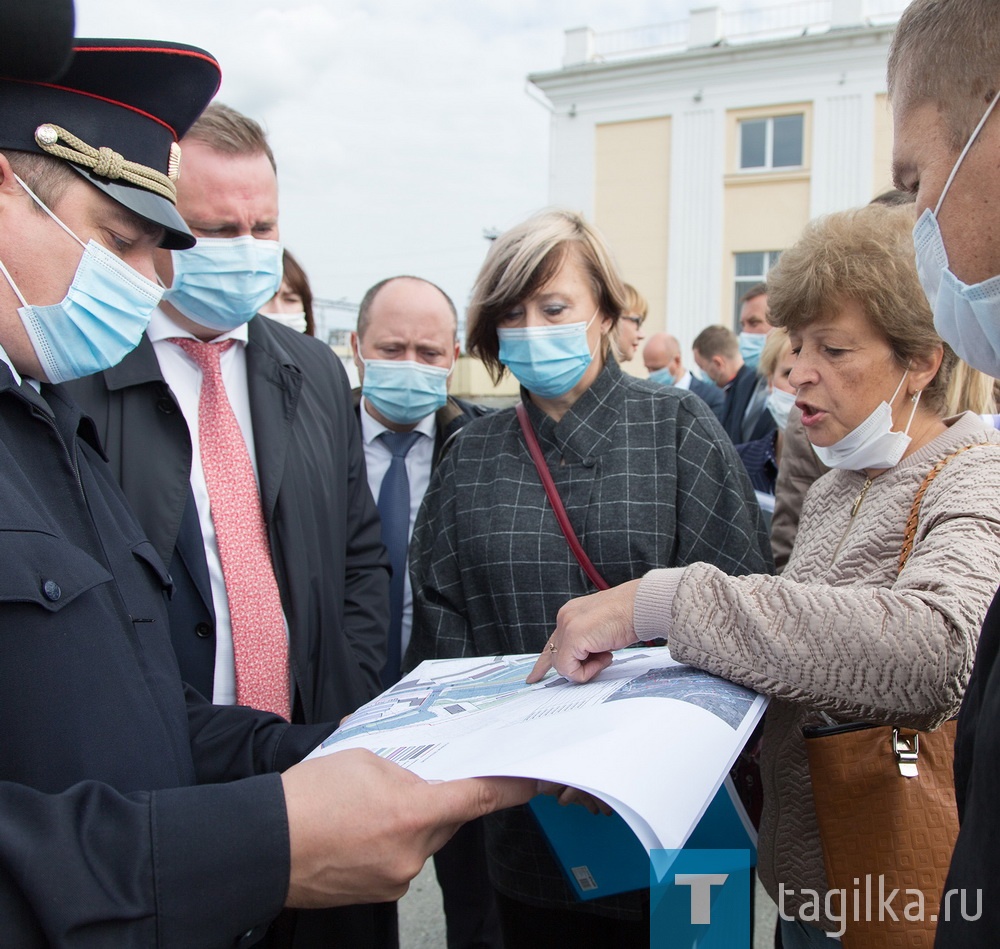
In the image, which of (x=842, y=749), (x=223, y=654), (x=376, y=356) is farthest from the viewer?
(x=376, y=356)

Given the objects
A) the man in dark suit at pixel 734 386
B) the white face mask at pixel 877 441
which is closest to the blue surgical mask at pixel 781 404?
the man in dark suit at pixel 734 386

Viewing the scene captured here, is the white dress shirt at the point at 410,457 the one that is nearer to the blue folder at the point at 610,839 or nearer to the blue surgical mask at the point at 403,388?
the blue surgical mask at the point at 403,388

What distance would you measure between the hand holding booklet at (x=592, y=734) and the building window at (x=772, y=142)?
2020 cm

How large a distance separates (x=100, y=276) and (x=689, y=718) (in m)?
1.25

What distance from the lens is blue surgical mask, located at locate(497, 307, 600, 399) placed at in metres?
2.37

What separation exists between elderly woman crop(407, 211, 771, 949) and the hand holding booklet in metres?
0.56

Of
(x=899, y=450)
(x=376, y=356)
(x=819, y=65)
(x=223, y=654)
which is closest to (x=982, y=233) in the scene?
(x=899, y=450)

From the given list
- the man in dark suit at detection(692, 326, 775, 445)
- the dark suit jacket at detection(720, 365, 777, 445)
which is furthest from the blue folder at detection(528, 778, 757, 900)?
the dark suit jacket at detection(720, 365, 777, 445)

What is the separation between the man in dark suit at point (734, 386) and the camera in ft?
16.8

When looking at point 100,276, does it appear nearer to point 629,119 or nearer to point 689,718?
point 689,718

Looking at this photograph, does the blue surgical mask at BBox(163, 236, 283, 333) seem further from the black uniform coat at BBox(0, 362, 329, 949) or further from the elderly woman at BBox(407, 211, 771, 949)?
the black uniform coat at BBox(0, 362, 329, 949)

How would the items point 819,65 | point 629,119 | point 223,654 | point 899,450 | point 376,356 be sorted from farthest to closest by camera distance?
1. point 629,119
2. point 819,65
3. point 376,356
4. point 223,654
5. point 899,450

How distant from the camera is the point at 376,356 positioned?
3252 millimetres

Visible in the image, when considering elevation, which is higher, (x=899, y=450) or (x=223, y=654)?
(x=899, y=450)
